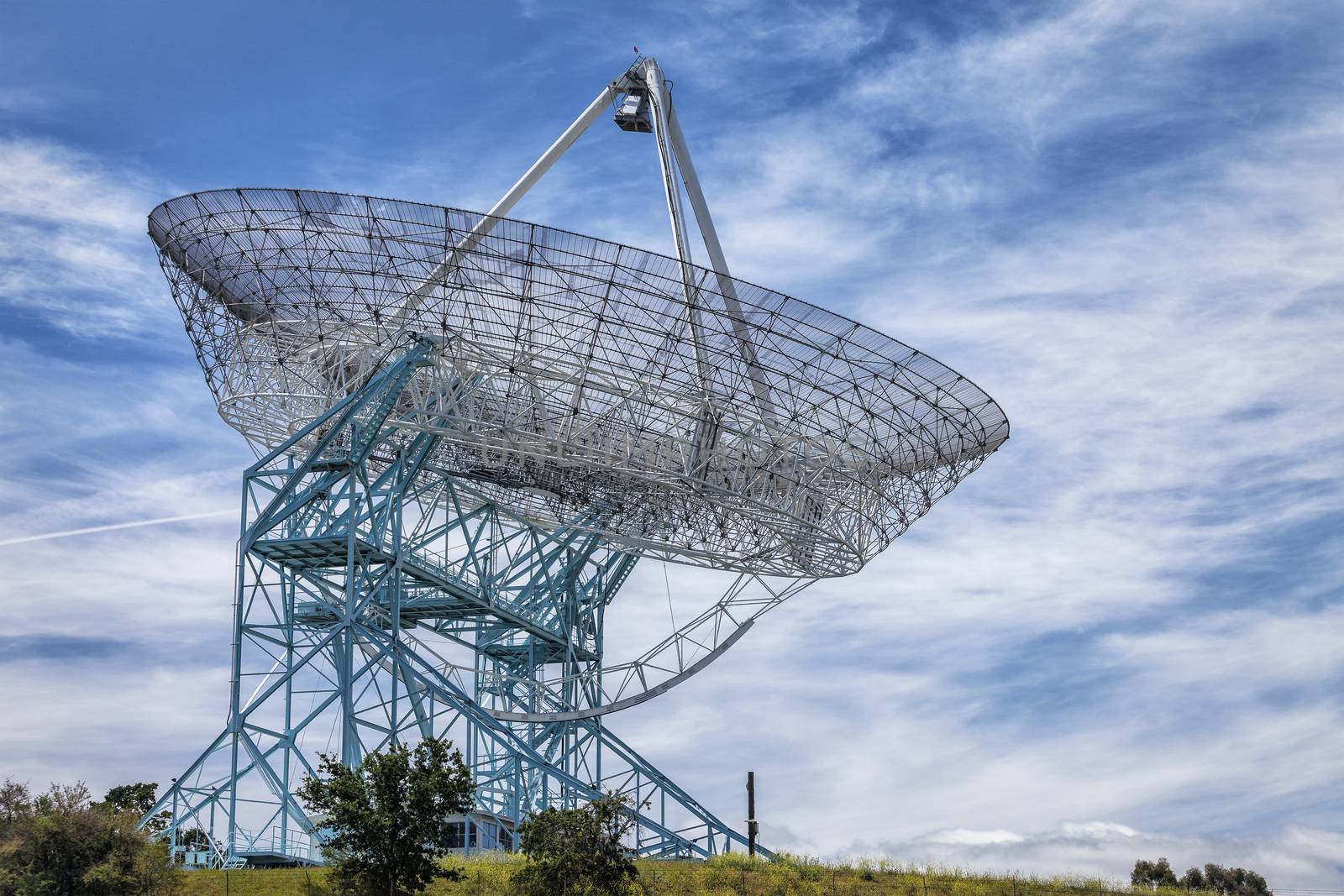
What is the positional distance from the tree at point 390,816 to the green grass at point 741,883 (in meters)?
3.24

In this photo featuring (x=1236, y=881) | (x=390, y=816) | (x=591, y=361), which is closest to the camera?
(x=390, y=816)

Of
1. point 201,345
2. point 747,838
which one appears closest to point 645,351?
point 201,345

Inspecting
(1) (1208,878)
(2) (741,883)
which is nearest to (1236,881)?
(1) (1208,878)

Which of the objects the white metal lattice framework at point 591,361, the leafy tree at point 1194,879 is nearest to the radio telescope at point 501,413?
the white metal lattice framework at point 591,361

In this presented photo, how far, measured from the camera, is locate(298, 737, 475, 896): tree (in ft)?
144

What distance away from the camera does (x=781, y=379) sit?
51469 millimetres

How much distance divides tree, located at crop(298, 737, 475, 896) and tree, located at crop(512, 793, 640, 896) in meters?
2.46

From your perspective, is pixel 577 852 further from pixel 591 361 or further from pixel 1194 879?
pixel 1194 879

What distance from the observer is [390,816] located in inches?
1724

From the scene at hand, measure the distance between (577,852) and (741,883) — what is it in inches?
315

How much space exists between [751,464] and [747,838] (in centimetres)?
1885

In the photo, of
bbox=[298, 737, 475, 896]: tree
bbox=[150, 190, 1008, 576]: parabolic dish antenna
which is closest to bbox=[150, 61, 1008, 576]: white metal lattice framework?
bbox=[150, 190, 1008, 576]: parabolic dish antenna

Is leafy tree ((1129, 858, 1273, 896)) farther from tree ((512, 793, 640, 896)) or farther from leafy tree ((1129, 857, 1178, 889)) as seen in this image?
tree ((512, 793, 640, 896))

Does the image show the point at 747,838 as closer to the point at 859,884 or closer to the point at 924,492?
the point at 859,884
